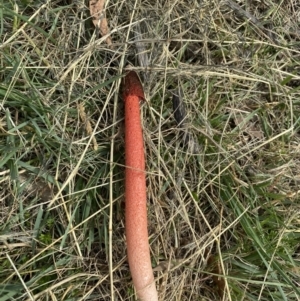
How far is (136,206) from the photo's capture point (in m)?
2.67

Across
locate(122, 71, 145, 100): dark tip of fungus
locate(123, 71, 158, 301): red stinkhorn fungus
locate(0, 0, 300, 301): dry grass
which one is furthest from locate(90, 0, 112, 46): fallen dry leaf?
locate(123, 71, 158, 301): red stinkhorn fungus

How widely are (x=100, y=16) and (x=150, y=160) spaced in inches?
39.4

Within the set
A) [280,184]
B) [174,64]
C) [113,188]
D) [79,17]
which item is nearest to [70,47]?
[79,17]

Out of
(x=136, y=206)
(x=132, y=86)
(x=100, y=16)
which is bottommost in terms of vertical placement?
(x=136, y=206)

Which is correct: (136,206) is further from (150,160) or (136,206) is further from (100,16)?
(100,16)

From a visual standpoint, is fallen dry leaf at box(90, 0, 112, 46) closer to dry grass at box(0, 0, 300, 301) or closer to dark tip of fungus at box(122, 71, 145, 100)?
dry grass at box(0, 0, 300, 301)

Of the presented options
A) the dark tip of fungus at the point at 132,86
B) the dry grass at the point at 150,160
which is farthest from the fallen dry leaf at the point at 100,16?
the dark tip of fungus at the point at 132,86

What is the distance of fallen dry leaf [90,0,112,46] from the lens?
302 centimetres

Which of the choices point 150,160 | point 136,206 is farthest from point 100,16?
point 136,206

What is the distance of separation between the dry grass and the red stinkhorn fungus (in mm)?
128

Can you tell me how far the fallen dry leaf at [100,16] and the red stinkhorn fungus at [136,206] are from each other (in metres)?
0.52

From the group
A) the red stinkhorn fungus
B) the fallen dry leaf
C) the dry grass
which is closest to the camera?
the red stinkhorn fungus

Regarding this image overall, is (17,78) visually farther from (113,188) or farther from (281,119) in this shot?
(281,119)

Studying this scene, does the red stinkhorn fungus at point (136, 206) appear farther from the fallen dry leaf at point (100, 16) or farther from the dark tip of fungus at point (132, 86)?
the fallen dry leaf at point (100, 16)
